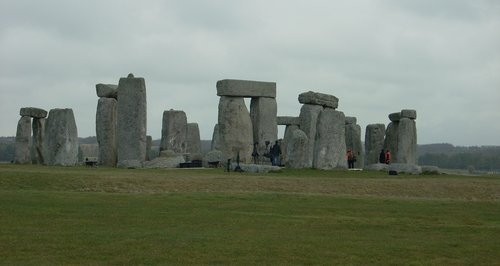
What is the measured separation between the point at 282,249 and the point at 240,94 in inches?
1046

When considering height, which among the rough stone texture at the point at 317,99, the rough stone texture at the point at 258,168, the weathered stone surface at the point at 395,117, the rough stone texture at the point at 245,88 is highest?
the rough stone texture at the point at 245,88

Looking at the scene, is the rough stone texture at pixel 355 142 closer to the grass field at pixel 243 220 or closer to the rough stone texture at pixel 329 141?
the rough stone texture at pixel 329 141

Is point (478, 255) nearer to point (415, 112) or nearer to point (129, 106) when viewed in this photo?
point (129, 106)

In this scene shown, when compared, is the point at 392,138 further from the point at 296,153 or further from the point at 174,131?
the point at 174,131

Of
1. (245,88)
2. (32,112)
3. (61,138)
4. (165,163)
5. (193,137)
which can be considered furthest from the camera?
(193,137)

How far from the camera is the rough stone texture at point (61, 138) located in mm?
36344

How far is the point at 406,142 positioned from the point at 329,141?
579 cm

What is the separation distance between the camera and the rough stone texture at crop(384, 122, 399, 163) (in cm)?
4374

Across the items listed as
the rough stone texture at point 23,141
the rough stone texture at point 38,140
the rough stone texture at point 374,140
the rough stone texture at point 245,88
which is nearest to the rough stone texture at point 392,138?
the rough stone texture at point 374,140

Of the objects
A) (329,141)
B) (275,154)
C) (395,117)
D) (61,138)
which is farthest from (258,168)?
(395,117)

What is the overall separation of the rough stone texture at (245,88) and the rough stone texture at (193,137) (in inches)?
275

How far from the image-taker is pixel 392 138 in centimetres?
4434

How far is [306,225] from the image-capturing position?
1720 centimetres

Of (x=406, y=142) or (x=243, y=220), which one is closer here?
(x=243, y=220)
